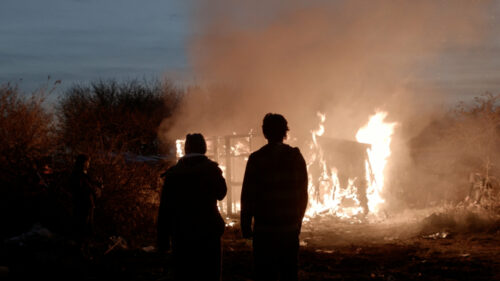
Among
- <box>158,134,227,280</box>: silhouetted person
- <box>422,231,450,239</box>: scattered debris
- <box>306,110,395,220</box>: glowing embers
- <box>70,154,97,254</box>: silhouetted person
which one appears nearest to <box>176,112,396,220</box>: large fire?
<box>306,110,395,220</box>: glowing embers

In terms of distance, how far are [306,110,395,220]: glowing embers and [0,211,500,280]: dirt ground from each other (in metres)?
3.02

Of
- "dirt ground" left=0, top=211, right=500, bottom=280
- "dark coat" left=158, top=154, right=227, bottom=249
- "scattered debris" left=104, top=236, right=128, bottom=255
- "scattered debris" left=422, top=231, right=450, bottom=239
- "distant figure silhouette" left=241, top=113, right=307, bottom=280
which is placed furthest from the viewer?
"scattered debris" left=422, top=231, right=450, bottom=239

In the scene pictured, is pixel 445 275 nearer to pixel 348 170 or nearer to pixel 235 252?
pixel 235 252

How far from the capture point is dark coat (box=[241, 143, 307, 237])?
394 centimetres

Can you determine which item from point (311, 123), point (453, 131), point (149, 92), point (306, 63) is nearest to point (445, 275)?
point (311, 123)

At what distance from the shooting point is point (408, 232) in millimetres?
10461

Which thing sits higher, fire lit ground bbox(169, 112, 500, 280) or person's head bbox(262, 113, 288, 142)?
person's head bbox(262, 113, 288, 142)

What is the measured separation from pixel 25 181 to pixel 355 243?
673 centimetres

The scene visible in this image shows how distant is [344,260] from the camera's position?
7.66m

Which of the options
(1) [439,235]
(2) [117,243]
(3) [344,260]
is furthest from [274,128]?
(1) [439,235]

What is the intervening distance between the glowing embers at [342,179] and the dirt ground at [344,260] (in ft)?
9.90

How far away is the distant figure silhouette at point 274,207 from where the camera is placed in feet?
12.9

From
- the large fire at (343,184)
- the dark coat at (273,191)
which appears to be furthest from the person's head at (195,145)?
the large fire at (343,184)

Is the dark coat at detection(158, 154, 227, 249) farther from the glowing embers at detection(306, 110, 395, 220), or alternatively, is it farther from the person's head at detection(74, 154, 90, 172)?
the glowing embers at detection(306, 110, 395, 220)
